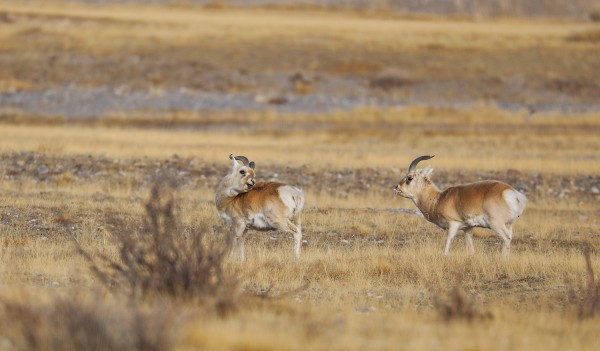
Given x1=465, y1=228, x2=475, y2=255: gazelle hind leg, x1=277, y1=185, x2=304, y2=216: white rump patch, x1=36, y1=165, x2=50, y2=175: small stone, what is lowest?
x1=36, y1=165, x2=50, y2=175: small stone

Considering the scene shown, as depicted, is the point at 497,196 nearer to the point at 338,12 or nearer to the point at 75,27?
the point at 75,27

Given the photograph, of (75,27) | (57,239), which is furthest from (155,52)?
(57,239)

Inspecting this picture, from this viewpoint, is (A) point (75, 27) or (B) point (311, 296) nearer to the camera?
(B) point (311, 296)

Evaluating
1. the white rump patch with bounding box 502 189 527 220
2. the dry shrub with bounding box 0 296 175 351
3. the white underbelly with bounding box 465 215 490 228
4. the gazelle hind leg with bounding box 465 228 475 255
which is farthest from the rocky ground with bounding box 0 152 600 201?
the dry shrub with bounding box 0 296 175 351

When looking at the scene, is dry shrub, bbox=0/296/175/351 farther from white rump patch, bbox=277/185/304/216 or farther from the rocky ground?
the rocky ground

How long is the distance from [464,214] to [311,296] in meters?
4.31

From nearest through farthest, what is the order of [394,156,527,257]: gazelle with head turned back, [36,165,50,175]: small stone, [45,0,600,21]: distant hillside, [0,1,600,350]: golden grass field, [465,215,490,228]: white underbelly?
[0,1,600,350]: golden grass field → [394,156,527,257]: gazelle with head turned back → [465,215,490,228]: white underbelly → [36,165,50,175]: small stone → [45,0,600,21]: distant hillside

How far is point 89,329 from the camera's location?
7.10 meters

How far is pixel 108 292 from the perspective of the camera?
10.0 meters

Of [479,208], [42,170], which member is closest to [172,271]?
[479,208]

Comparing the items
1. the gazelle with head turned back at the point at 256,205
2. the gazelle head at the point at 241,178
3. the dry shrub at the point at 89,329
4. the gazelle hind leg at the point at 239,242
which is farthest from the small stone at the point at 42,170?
the dry shrub at the point at 89,329

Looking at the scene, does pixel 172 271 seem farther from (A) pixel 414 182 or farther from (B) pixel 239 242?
(A) pixel 414 182

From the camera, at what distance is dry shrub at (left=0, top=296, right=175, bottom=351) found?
7.08 metres

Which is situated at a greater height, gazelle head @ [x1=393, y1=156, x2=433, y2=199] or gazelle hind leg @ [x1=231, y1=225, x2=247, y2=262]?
gazelle head @ [x1=393, y1=156, x2=433, y2=199]
